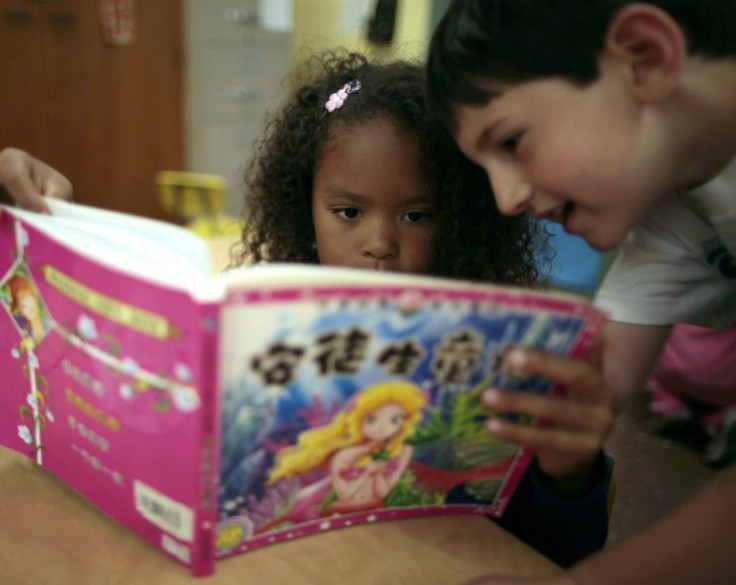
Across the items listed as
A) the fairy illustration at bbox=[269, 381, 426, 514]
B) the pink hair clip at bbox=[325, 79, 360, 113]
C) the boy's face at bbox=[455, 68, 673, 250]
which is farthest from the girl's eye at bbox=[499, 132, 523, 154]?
the pink hair clip at bbox=[325, 79, 360, 113]

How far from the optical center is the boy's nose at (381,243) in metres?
0.81

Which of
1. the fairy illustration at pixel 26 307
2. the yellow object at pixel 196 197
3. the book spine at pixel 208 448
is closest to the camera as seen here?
the book spine at pixel 208 448

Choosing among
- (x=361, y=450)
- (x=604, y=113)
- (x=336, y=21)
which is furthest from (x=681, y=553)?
(x=336, y=21)

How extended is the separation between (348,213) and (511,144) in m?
0.32

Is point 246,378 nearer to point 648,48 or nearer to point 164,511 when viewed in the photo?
point 164,511

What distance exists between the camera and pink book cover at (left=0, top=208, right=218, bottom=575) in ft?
1.31

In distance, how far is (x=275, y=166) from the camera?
1.03m

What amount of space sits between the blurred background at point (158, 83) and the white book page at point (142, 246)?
1770 millimetres

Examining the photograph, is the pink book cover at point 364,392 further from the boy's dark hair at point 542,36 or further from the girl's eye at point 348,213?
the girl's eye at point 348,213

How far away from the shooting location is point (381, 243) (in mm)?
809

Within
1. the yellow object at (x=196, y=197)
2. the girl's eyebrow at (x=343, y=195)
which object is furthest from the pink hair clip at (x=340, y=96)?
the yellow object at (x=196, y=197)

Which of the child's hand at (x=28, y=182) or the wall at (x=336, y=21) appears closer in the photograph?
the child's hand at (x=28, y=182)

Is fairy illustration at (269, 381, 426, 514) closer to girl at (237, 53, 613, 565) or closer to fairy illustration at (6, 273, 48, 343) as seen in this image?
fairy illustration at (6, 273, 48, 343)

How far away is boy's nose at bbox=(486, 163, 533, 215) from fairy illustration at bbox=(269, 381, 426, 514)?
0.71 ft
